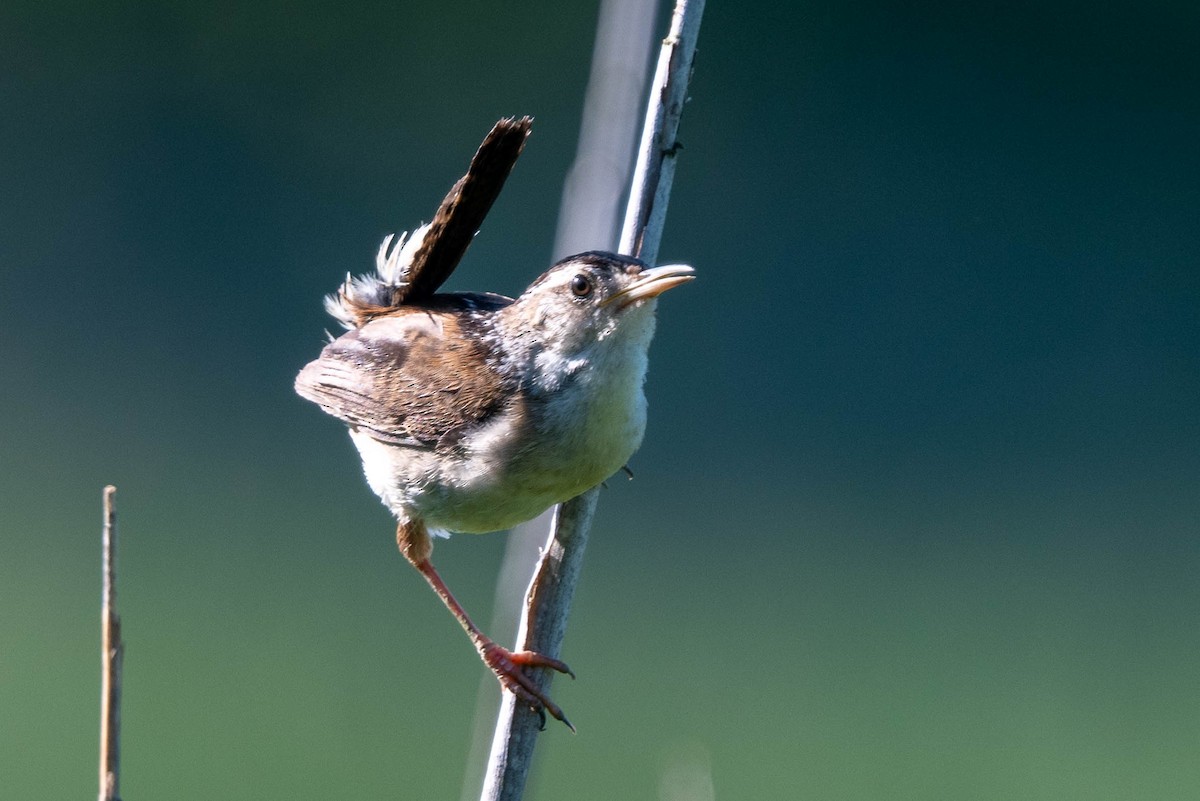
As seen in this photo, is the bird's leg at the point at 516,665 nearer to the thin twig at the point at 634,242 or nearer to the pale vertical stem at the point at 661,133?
the thin twig at the point at 634,242

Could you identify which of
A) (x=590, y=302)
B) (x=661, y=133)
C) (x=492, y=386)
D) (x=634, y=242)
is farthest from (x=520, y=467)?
(x=661, y=133)

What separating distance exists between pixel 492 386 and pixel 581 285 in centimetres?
23

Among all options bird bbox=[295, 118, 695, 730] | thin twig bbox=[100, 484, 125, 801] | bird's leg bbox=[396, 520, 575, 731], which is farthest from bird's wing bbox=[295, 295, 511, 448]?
thin twig bbox=[100, 484, 125, 801]

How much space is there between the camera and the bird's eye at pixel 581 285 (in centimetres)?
200

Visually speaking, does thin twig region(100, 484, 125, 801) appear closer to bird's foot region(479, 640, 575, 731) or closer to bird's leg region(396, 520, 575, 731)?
bird's leg region(396, 520, 575, 731)

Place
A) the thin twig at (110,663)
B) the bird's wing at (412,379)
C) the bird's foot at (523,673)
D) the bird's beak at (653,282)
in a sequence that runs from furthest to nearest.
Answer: the bird's wing at (412,379)
the bird's foot at (523,673)
the bird's beak at (653,282)
the thin twig at (110,663)

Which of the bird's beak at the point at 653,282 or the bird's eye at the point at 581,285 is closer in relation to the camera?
the bird's beak at the point at 653,282

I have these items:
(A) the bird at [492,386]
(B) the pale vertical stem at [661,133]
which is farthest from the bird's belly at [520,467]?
(B) the pale vertical stem at [661,133]

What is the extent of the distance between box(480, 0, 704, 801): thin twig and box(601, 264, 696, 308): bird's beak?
0.11 metres

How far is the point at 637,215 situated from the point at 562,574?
1.90ft

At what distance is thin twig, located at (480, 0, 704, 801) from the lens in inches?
74.9

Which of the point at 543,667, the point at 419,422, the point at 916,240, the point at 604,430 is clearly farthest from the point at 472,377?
the point at 916,240

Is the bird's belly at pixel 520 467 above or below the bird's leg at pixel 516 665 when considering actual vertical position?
above

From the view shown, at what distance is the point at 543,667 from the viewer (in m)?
2.00
